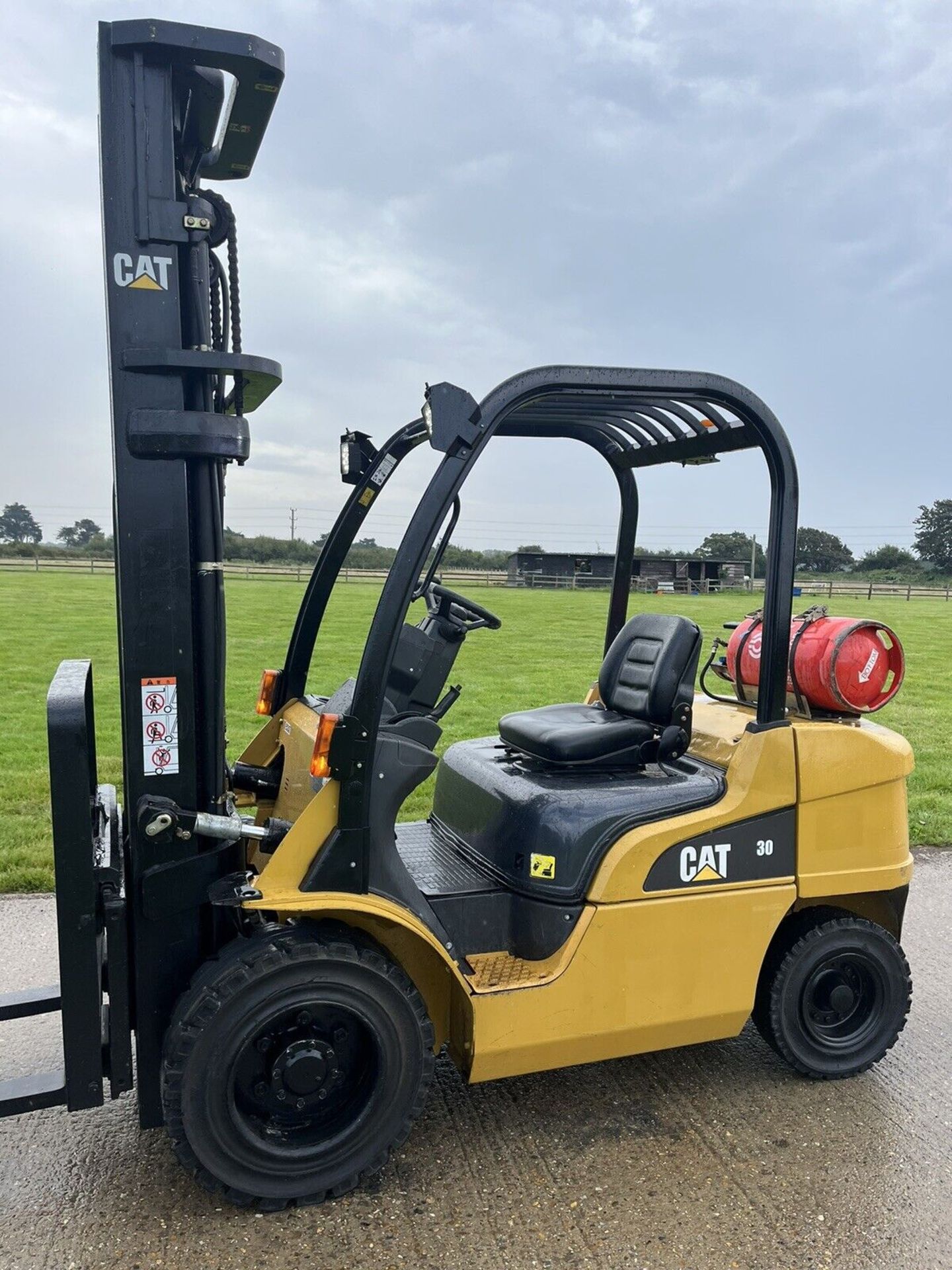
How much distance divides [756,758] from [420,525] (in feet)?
4.93

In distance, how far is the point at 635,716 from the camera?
13.1 ft

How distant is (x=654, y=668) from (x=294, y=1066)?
196 cm

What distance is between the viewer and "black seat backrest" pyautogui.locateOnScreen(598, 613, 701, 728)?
152 inches

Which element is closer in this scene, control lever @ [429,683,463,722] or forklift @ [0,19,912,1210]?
forklift @ [0,19,912,1210]

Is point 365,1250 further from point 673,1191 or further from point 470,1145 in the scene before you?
point 673,1191

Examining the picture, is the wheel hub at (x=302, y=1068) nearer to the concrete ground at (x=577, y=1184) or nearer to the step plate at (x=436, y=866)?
the concrete ground at (x=577, y=1184)

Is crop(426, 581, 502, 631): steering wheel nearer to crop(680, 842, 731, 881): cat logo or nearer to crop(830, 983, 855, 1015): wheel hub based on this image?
crop(680, 842, 731, 881): cat logo

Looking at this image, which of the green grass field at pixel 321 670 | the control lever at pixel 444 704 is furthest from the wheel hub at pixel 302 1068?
the green grass field at pixel 321 670

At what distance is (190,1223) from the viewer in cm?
280

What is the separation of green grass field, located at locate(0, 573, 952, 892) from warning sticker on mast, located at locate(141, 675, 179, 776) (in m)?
3.08

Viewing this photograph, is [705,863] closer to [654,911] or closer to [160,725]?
[654,911]

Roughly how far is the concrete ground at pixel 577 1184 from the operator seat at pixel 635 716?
1197mm

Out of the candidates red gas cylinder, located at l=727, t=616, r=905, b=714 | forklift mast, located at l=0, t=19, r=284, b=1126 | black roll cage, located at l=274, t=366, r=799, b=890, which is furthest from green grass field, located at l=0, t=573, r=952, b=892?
red gas cylinder, located at l=727, t=616, r=905, b=714

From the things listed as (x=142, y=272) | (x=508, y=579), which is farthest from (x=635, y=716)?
(x=508, y=579)
